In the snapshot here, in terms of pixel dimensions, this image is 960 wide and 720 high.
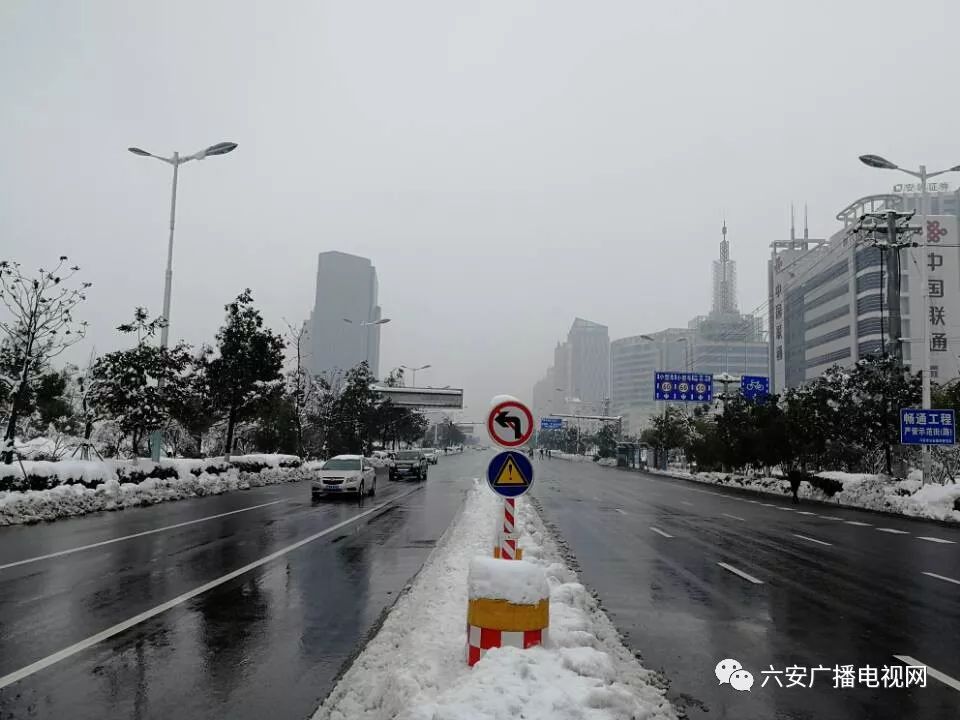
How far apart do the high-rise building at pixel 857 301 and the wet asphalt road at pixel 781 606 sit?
6365cm

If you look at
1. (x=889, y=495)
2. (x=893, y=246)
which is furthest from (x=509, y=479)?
(x=893, y=246)

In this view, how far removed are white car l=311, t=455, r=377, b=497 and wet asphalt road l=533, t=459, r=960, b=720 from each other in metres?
9.40

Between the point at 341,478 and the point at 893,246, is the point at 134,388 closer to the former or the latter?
the point at 341,478

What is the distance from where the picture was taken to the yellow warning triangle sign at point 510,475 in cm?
677

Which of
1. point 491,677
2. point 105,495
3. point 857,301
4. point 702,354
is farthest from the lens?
point 702,354

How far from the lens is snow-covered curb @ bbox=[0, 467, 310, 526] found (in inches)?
659

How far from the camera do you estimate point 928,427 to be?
2545cm

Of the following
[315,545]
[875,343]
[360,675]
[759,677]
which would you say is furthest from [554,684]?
[875,343]

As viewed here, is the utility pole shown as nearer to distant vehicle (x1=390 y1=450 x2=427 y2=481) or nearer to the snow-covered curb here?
distant vehicle (x1=390 y1=450 x2=427 y2=481)

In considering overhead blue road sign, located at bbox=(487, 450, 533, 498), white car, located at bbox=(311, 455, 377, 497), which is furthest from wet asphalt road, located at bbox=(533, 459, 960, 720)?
white car, located at bbox=(311, 455, 377, 497)

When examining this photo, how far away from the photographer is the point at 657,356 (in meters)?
194

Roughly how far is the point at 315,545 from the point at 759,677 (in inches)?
369

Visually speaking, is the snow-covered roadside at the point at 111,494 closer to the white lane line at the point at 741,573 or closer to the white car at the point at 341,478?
the white car at the point at 341,478

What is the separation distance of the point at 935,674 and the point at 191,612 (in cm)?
759
